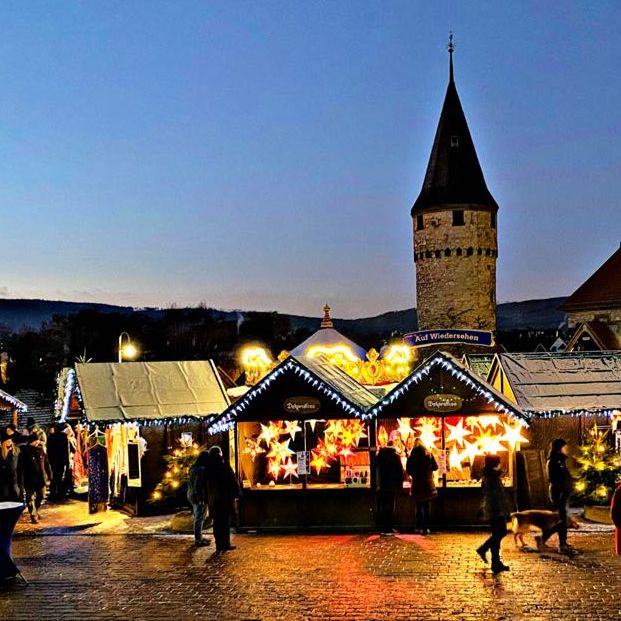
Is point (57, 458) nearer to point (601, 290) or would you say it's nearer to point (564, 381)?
point (564, 381)

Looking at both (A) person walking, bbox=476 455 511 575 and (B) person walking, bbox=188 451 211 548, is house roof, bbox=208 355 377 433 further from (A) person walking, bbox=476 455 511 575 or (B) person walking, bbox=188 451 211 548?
(A) person walking, bbox=476 455 511 575

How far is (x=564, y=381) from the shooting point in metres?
17.5

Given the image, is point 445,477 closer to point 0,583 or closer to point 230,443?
point 230,443

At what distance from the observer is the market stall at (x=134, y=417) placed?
17.3m

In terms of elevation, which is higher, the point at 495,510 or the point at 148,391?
the point at 148,391

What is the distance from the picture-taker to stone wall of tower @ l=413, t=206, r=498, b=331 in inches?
2228

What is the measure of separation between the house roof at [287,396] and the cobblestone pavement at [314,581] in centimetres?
206

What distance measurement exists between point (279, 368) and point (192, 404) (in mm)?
3560

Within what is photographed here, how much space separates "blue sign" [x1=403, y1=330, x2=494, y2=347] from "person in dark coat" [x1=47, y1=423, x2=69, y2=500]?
29.3 m

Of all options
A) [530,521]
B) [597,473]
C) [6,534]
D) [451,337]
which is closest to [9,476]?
[6,534]

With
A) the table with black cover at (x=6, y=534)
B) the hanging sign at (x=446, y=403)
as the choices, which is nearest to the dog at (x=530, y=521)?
the hanging sign at (x=446, y=403)

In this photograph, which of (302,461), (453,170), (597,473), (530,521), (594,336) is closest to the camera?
(530,521)

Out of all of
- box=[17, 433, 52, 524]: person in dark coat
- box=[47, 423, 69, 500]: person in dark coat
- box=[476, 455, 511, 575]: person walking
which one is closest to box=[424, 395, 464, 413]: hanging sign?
box=[476, 455, 511, 575]: person walking

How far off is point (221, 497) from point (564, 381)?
7.67m
